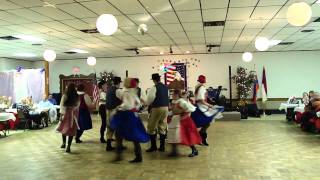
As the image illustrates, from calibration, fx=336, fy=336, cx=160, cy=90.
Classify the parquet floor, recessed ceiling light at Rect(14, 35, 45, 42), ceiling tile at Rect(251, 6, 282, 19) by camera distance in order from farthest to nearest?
1. recessed ceiling light at Rect(14, 35, 45, 42)
2. ceiling tile at Rect(251, 6, 282, 19)
3. the parquet floor

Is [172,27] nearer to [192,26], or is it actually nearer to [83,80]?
[192,26]

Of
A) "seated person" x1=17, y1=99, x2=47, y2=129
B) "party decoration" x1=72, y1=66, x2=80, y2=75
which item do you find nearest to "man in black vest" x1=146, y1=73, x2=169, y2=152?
"seated person" x1=17, y1=99, x2=47, y2=129

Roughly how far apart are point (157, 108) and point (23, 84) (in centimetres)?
782

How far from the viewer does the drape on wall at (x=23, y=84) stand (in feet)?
39.8

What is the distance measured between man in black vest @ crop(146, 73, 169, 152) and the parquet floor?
48 cm

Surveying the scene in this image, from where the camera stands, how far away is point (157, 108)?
6527 millimetres

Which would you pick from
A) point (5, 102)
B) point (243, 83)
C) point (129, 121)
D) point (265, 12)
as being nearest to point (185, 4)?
point (265, 12)

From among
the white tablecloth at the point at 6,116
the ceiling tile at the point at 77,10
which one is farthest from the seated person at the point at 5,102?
the ceiling tile at the point at 77,10

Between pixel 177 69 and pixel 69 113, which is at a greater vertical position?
pixel 177 69

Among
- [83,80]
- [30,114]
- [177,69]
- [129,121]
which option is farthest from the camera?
[83,80]

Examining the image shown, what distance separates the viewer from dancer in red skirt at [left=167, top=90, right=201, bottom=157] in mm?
6066

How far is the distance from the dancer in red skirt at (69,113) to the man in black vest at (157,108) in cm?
155

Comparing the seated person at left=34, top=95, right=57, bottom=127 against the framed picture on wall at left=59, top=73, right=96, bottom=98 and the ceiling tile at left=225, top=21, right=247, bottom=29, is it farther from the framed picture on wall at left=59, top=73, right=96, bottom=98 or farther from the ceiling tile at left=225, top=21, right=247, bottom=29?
the ceiling tile at left=225, top=21, right=247, bottom=29

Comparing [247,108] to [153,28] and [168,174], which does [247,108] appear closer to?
[153,28]
